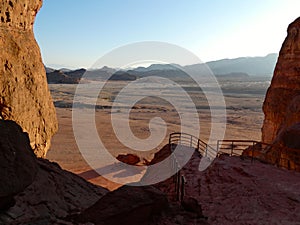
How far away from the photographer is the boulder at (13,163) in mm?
5359

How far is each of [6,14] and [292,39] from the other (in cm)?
2060

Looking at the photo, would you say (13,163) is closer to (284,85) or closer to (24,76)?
(24,76)

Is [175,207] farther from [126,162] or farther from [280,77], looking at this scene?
[280,77]

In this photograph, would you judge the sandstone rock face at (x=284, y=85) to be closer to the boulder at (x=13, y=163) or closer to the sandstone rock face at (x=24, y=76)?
the sandstone rock face at (x=24, y=76)

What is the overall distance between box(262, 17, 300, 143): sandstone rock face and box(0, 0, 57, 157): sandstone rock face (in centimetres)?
1648

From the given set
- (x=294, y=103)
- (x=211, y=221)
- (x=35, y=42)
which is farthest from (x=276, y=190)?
(x=35, y=42)

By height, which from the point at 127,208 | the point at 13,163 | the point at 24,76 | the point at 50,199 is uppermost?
the point at 24,76

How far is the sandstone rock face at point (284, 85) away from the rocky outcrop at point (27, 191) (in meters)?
17.0

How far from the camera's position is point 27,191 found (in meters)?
7.16

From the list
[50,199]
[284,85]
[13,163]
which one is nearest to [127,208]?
[50,199]

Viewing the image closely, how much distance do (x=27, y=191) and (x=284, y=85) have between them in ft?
68.5

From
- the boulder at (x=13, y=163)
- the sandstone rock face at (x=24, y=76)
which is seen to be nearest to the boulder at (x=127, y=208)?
the boulder at (x=13, y=163)

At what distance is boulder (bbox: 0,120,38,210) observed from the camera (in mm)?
5359

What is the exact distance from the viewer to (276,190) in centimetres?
998
